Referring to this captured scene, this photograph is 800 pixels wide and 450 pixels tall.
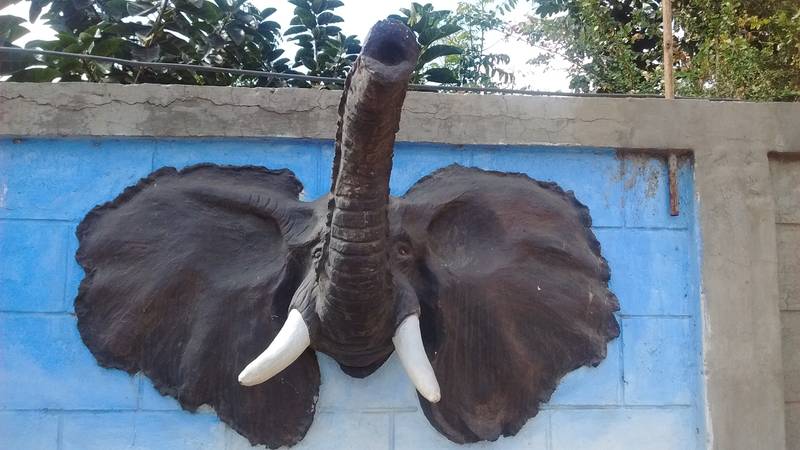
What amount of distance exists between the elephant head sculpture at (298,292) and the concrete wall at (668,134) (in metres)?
0.19

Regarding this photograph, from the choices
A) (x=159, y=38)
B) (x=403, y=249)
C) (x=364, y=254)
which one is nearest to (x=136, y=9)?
(x=159, y=38)

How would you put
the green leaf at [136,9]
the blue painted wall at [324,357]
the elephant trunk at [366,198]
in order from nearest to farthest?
1. the elephant trunk at [366,198]
2. the blue painted wall at [324,357]
3. the green leaf at [136,9]

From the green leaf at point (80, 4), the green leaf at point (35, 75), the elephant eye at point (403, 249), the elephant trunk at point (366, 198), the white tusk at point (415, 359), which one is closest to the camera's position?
the elephant trunk at point (366, 198)

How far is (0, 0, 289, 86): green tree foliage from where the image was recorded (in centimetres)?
431

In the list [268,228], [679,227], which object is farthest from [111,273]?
[679,227]

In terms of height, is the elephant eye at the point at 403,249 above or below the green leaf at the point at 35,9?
below

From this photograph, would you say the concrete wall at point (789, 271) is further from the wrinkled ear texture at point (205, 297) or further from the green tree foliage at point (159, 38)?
the green tree foliage at point (159, 38)

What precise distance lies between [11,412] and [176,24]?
3075 mm

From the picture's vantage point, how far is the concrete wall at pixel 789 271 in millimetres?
2506

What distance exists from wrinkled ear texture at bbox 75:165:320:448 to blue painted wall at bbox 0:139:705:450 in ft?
0.30

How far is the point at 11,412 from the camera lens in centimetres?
232

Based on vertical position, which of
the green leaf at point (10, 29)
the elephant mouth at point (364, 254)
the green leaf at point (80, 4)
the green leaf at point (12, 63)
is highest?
the green leaf at point (80, 4)

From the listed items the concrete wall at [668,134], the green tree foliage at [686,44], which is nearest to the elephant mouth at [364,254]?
the concrete wall at [668,134]

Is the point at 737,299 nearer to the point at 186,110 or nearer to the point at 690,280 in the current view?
the point at 690,280
